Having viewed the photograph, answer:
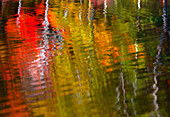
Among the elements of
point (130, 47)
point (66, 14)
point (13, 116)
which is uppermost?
point (66, 14)

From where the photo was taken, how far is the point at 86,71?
916 centimetres

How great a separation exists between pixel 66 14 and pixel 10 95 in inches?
641

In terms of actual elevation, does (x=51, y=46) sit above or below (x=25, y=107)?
above

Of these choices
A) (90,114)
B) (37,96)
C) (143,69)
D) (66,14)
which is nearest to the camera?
(90,114)

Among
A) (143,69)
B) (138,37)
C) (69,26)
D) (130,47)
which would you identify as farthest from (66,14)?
(143,69)

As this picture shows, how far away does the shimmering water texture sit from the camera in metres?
6.47

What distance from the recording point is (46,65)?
1021 cm

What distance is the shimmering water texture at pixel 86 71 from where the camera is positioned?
6.47 metres

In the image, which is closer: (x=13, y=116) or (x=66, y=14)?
(x=13, y=116)

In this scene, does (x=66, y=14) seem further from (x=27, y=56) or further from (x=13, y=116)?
(x=13, y=116)

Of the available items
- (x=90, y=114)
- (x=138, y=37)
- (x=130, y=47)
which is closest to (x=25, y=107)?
(x=90, y=114)

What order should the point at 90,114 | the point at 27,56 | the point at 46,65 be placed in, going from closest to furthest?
the point at 90,114
the point at 46,65
the point at 27,56

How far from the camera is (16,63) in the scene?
35.0 ft

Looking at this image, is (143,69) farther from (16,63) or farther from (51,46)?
(51,46)
